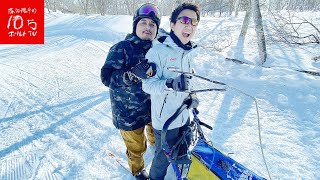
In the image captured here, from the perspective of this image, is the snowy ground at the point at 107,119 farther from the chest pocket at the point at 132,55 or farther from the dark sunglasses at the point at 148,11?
the dark sunglasses at the point at 148,11

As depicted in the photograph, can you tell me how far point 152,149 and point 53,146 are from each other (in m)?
1.48

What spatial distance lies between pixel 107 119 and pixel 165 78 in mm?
2660

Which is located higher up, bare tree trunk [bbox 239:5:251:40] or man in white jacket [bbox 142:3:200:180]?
bare tree trunk [bbox 239:5:251:40]

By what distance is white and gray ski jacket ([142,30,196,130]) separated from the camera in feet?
6.89

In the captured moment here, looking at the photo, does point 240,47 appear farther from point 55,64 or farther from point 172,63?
point 172,63

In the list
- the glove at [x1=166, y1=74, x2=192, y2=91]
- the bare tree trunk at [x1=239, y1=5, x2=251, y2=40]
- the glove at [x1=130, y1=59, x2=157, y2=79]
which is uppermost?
the bare tree trunk at [x1=239, y1=5, x2=251, y2=40]

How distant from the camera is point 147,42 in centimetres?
259

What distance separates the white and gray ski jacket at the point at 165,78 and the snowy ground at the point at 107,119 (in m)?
1.26

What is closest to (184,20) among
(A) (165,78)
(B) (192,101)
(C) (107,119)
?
(A) (165,78)

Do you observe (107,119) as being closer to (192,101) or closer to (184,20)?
(192,101)

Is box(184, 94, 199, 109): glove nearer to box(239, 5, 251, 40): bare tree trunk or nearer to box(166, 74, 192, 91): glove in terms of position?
box(166, 74, 192, 91): glove

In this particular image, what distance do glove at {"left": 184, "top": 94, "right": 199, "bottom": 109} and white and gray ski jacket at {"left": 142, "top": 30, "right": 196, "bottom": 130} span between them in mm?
93

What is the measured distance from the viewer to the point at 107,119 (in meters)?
4.57

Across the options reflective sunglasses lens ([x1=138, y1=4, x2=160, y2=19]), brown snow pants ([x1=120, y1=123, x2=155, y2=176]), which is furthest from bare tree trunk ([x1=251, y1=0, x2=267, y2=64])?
brown snow pants ([x1=120, y1=123, x2=155, y2=176])
